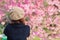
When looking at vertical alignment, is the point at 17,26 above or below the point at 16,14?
below

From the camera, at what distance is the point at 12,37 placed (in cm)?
337

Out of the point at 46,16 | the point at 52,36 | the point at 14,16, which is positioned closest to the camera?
the point at 14,16

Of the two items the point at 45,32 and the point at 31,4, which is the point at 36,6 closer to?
the point at 31,4

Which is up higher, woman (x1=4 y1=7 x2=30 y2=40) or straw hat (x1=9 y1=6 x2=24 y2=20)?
straw hat (x1=9 y1=6 x2=24 y2=20)

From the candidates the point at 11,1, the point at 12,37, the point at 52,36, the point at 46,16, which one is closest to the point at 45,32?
the point at 52,36

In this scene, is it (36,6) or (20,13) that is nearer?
(20,13)

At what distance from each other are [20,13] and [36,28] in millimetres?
1887

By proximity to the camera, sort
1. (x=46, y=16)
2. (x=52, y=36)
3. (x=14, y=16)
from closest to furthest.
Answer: (x=14, y=16)
(x=52, y=36)
(x=46, y=16)

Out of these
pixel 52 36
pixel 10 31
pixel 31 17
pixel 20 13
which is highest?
pixel 20 13

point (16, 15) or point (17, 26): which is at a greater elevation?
point (16, 15)

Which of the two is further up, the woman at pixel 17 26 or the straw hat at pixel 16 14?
the straw hat at pixel 16 14

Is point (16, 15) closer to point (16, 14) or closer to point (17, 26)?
point (16, 14)

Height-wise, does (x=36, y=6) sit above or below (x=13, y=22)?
below

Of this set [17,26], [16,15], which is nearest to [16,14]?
[16,15]
